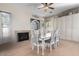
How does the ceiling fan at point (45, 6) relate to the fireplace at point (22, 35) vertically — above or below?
above

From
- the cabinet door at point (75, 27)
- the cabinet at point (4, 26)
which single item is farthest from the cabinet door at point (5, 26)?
the cabinet door at point (75, 27)

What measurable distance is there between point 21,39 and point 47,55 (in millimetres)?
621

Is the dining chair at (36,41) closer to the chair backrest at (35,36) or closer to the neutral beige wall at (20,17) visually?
the chair backrest at (35,36)

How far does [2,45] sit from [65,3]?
1.48 m

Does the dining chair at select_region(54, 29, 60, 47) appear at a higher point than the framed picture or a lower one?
lower

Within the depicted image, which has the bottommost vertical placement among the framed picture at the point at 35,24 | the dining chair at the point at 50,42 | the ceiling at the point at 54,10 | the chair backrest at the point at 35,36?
the dining chair at the point at 50,42

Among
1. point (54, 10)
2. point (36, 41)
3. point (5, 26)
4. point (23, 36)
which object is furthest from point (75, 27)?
point (5, 26)

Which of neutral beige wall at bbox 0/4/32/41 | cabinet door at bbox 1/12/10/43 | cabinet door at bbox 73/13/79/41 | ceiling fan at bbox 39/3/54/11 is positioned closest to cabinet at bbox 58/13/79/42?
cabinet door at bbox 73/13/79/41

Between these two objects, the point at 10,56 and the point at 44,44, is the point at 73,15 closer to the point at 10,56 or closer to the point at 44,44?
the point at 44,44

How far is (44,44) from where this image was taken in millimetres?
2402

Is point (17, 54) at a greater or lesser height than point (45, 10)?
lesser

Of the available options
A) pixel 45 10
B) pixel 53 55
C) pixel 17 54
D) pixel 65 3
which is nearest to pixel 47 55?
pixel 53 55

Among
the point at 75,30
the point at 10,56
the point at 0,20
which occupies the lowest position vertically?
the point at 10,56

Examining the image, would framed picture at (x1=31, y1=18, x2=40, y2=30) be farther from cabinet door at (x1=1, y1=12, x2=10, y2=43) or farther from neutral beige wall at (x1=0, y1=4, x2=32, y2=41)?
cabinet door at (x1=1, y1=12, x2=10, y2=43)
